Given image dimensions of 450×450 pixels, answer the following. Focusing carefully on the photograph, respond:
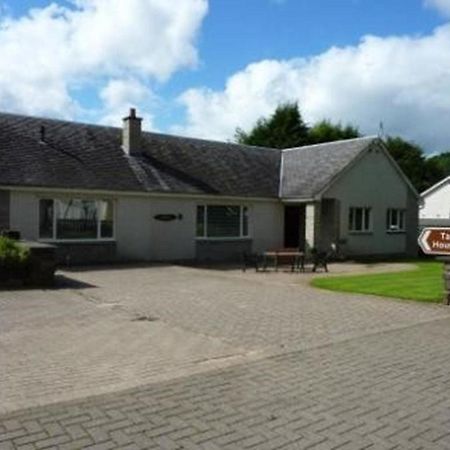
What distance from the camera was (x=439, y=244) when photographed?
1391 centimetres

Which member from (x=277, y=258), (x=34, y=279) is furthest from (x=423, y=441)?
(x=277, y=258)

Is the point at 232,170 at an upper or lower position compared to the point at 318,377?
upper

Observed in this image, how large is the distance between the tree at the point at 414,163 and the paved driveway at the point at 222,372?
57319 millimetres

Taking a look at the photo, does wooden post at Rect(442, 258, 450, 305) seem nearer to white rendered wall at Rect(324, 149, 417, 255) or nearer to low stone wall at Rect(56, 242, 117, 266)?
low stone wall at Rect(56, 242, 117, 266)

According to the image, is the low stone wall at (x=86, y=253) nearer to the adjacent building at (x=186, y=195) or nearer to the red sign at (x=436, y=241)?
the adjacent building at (x=186, y=195)

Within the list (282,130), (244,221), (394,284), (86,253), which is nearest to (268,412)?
(394,284)

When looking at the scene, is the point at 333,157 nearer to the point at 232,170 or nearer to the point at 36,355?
the point at 232,170

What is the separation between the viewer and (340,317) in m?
12.1

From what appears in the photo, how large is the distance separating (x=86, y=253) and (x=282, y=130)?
1488 inches

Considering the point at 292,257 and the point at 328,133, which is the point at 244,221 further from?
the point at 328,133

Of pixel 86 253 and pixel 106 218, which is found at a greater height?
pixel 106 218

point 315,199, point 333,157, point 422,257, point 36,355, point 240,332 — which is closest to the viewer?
point 36,355

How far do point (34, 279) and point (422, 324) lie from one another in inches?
369

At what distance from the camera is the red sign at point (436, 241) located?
1380 centimetres
